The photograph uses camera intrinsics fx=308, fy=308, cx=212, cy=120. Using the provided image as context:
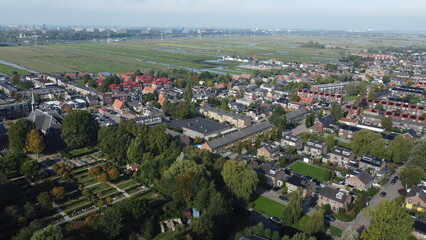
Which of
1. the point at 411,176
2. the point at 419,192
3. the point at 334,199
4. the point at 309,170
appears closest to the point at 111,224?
the point at 334,199

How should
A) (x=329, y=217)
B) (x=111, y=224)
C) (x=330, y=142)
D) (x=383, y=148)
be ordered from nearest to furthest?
(x=111, y=224) < (x=329, y=217) < (x=383, y=148) < (x=330, y=142)

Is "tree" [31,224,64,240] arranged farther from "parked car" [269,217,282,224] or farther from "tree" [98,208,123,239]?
"parked car" [269,217,282,224]

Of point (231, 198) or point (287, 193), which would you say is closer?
point (231, 198)

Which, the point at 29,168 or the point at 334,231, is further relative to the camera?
the point at 29,168

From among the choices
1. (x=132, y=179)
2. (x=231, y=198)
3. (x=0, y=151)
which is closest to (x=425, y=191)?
(x=231, y=198)

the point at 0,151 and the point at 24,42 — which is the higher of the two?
the point at 24,42

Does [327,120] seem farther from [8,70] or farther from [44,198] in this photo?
[8,70]

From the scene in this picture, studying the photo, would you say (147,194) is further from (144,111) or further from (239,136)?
(144,111)
